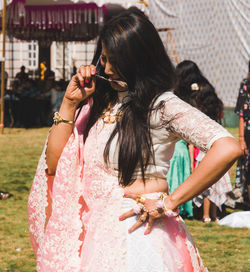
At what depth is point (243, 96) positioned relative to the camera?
6590 millimetres

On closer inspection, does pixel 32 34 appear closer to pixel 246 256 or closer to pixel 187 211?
pixel 187 211

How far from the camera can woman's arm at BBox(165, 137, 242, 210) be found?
1.83 m

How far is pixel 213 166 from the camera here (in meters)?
1.84

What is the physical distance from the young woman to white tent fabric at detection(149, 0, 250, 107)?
10.8m

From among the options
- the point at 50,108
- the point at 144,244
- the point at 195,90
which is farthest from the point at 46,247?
the point at 50,108

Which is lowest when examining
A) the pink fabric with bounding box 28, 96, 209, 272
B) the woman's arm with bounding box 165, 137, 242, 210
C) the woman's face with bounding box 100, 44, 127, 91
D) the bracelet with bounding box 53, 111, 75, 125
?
the pink fabric with bounding box 28, 96, 209, 272

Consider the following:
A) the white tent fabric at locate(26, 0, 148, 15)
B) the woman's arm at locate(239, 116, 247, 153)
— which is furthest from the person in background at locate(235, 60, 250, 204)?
the white tent fabric at locate(26, 0, 148, 15)

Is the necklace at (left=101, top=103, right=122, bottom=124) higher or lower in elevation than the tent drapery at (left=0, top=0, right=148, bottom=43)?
lower

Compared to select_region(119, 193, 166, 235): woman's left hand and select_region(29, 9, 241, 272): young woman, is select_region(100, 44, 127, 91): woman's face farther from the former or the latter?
select_region(119, 193, 166, 235): woman's left hand

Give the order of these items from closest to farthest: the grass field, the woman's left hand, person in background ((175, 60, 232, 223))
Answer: the woman's left hand, the grass field, person in background ((175, 60, 232, 223))

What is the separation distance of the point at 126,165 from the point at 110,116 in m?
0.24

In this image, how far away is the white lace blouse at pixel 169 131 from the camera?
6.24 feet

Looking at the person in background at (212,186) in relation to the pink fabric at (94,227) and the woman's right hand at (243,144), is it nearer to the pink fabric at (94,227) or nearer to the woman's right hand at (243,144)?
the woman's right hand at (243,144)

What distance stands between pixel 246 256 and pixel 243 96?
89.6 inches
